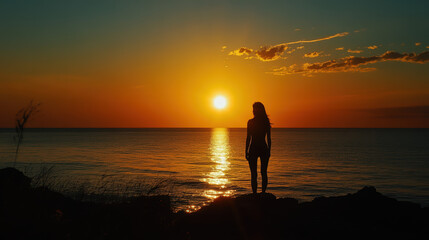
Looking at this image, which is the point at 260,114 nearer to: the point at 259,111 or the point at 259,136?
the point at 259,111

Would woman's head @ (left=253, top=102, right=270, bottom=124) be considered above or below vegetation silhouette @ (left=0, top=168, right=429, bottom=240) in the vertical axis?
above

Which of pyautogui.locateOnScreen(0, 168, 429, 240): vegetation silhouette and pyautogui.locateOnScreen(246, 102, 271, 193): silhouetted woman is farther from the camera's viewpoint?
pyautogui.locateOnScreen(246, 102, 271, 193): silhouetted woman

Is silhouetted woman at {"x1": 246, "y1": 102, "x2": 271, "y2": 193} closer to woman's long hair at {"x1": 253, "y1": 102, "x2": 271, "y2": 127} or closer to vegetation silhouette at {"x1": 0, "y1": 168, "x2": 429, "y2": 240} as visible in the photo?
woman's long hair at {"x1": 253, "y1": 102, "x2": 271, "y2": 127}

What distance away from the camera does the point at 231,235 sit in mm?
8234

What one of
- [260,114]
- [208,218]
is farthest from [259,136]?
[208,218]

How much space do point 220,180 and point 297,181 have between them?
630 centimetres

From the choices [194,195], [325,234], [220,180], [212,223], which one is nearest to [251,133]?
[212,223]

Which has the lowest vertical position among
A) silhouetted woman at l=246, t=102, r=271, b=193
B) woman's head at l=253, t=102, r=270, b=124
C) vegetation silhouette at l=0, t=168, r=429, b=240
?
vegetation silhouette at l=0, t=168, r=429, b=240

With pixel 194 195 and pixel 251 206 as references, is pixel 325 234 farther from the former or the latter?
pixel 194 195

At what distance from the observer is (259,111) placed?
11039 millimetres

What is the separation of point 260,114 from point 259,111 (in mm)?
110

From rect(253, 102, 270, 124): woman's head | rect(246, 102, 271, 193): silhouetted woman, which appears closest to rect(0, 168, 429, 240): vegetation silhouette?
rect(246, 102, 271, 193): silhouetted woman

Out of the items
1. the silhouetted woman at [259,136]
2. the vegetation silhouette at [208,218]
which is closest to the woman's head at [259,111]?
the silhouetted woman at [259,136]

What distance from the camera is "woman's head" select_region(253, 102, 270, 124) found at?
1102 cm
